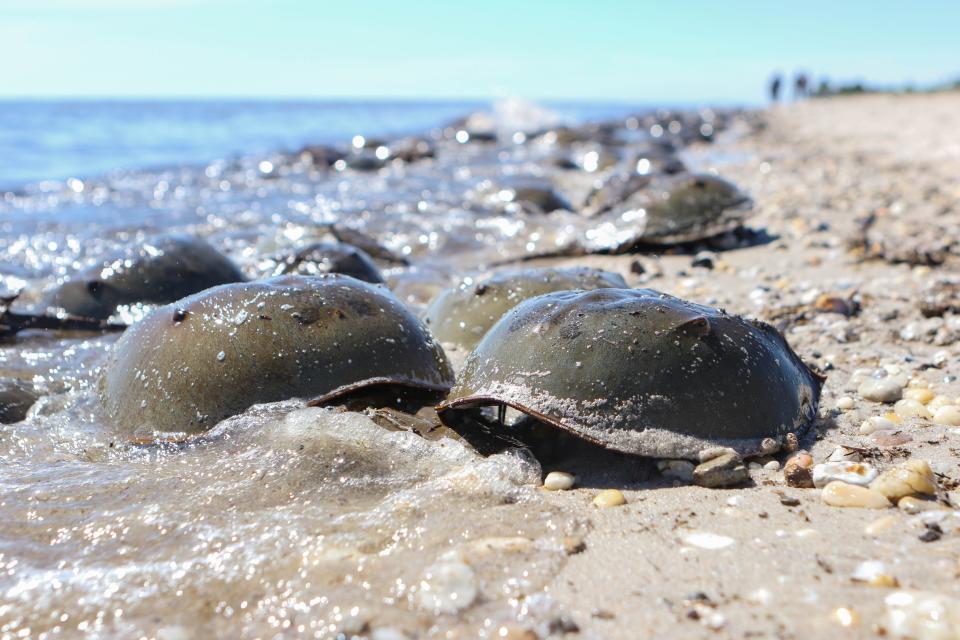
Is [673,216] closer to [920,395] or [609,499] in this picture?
[920,395]

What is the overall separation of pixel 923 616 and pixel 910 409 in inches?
46.9

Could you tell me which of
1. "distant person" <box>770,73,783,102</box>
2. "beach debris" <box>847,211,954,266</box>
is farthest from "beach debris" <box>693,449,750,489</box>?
"distant person" <box>770,73,783,102</box>

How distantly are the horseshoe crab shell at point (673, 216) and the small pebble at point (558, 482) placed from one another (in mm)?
3598

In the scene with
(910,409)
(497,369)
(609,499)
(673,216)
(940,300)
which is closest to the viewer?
(609,499)

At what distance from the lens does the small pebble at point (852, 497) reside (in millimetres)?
1774

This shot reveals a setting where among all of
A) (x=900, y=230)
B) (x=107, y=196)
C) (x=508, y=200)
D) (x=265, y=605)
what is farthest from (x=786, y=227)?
(x=107, y=196)

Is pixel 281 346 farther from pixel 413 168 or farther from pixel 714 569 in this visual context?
pixel 413 168

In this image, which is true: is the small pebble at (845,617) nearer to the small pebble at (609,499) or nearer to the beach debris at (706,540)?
the beach debris at (706,540)

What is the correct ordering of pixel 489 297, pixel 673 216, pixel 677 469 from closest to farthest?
1. pixel 677 469
2. pixel 489 297
3. pixel 673 216

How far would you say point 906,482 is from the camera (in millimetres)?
1794

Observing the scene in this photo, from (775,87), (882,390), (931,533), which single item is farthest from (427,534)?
(775,87)

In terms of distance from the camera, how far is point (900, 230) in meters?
5.54

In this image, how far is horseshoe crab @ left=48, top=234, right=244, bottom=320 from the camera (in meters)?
3.63

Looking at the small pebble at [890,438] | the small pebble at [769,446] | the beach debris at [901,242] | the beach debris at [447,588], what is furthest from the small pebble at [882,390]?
the beach debris at [901,242]
